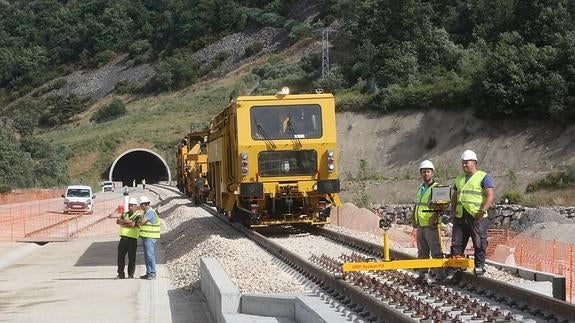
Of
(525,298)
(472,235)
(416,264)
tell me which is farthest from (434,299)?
(472,235)

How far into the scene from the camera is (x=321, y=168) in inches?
885

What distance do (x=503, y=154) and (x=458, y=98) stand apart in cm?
757

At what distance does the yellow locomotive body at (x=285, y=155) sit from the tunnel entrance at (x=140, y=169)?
75538 millimetres

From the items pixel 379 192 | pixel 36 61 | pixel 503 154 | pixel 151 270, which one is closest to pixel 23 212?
pixel 379 192

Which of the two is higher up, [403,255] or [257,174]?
[257,174]

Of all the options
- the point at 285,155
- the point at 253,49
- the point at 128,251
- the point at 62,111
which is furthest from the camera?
the point at 62,111

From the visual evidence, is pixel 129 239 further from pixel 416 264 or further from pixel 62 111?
pixel 62 111

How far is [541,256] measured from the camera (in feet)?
59.8

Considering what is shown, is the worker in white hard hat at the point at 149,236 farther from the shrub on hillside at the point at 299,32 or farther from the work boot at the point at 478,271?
the shrub on hillside at the point at 299,32

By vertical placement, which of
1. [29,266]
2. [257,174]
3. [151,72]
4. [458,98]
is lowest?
[29,266]

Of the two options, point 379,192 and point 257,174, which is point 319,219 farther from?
point 379,192

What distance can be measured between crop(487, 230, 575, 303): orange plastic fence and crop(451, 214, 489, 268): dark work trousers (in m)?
1.97

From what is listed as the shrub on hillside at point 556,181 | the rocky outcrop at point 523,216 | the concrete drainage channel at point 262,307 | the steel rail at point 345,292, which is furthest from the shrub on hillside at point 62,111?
the concrete drainage channel at point 262,307

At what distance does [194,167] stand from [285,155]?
27050 millimetres
